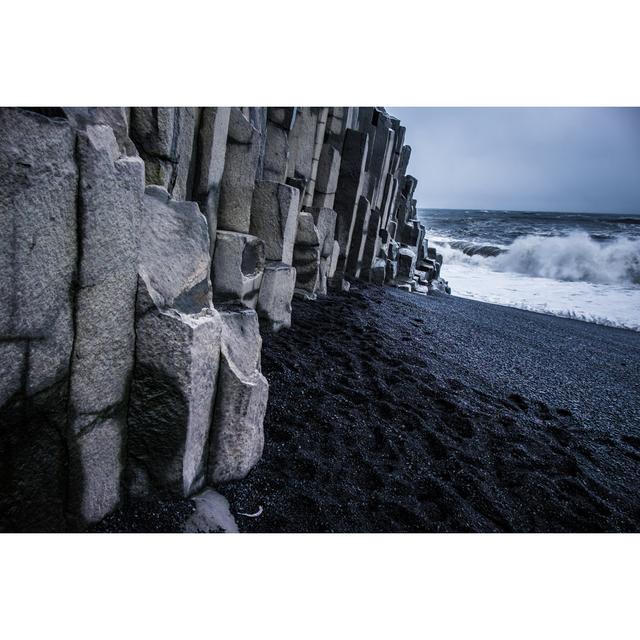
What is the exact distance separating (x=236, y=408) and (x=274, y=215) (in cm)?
202

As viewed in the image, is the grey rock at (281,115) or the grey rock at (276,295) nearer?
the grey rock at (276,295)

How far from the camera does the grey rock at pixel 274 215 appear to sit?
321 centimetres

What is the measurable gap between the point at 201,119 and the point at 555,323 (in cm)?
604

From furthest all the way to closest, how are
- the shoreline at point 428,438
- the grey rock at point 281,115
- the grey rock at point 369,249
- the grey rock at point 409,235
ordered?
1. the grey rock at point 409,235
2. the grey rock at point 369,249
3. the grey rock at point 281,115
4. the shoreline at point 428,438

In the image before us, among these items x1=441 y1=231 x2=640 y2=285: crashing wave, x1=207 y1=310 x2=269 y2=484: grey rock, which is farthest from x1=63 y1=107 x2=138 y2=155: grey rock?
x1=441 y1=231 x2=640 y2=285: crashing wave

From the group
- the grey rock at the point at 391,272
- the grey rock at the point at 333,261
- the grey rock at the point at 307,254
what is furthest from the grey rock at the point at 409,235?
the grey rock at the point at 307,254

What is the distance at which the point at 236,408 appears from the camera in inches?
65.5

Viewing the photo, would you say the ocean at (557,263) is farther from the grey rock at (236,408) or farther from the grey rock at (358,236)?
the grey rock at (236,408)

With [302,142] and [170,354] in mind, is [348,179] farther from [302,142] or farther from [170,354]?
[170,354]

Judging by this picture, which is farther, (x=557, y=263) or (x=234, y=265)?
(x=557, y=263)

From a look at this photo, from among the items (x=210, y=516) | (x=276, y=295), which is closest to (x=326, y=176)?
(x=276, y=295)

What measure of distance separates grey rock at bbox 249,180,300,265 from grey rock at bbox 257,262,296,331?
0.52 ft

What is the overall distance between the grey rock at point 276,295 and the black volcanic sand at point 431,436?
0.16 metres

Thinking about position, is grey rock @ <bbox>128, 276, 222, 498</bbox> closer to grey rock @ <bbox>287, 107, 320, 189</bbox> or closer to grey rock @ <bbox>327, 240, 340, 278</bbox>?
grey rock @ <bbox>287, 107, 320, 189</bbox>
